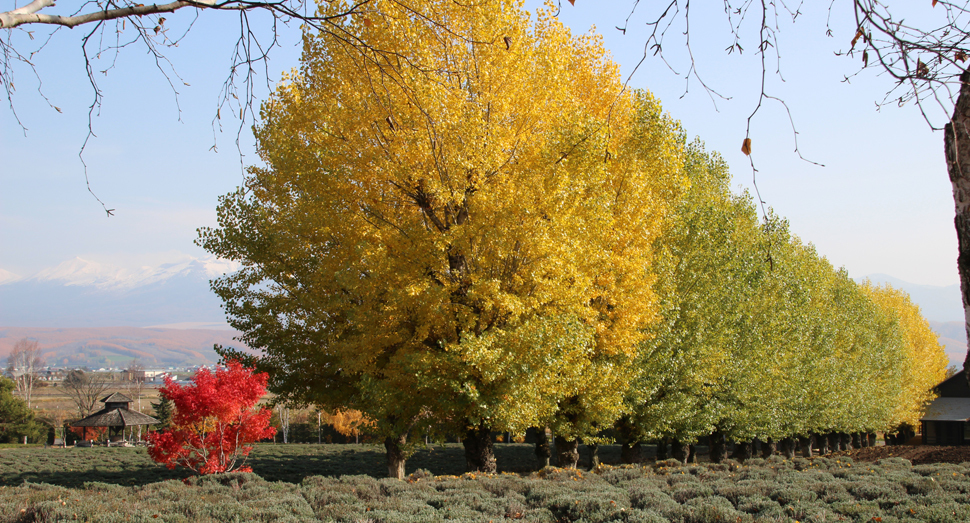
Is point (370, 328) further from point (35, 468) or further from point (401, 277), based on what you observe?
point (35, 468)

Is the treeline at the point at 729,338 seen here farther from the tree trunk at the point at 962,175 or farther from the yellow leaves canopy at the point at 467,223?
the tree trunk at the point at 962,175

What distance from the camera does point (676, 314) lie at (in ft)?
45.1

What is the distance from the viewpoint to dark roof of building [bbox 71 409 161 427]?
1297 inches

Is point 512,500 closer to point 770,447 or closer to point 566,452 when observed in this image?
point 566,452

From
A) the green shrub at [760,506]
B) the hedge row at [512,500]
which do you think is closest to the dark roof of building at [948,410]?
the hedge row at [512,500]

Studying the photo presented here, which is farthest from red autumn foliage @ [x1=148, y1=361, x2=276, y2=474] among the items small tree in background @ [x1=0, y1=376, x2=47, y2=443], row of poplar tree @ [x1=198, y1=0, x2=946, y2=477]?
small tree in background @ [x1=0, y1=376, x2=47, y2=443]

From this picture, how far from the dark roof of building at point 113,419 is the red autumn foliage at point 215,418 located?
22570 millimetres

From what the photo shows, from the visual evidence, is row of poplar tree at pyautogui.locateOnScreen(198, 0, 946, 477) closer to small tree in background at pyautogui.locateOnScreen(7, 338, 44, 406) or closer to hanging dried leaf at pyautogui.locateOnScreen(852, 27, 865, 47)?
hanging dried leaf at pyautogui.locateOnScreen(852, 27, 865, 47)

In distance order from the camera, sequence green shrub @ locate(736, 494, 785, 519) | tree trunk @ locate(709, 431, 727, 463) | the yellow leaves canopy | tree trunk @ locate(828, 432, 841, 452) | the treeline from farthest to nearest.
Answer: tree trunk @ locate(828, 432, 841, 452)
tree trunk @ locate(709, 431, 727, 463)
the treeline
the yellow leaves canopy
green shrub @ locate(736, 494, 785, 519)

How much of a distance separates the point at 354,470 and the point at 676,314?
1473 cm

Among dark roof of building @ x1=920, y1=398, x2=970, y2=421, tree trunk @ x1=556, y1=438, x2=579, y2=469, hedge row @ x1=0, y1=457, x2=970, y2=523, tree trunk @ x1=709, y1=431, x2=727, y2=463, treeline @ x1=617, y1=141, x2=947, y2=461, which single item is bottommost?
dark roof of building @ x1=920, y1=398, x2=970, y2=421

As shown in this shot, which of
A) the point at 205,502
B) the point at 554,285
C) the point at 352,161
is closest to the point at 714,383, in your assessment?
the point at 554,285

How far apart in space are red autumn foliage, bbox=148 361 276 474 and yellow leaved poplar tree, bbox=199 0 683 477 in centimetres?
116

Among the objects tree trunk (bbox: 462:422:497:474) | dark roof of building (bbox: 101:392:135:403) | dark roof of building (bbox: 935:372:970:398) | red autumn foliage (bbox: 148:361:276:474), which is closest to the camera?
tree trunk (bbox: 462:422:497:474)
